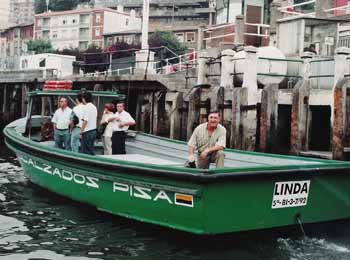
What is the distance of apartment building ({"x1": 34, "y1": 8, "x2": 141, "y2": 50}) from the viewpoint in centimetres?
8106

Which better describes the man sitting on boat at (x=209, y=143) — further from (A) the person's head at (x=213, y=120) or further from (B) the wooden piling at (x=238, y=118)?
(B) the wooden piling at (x=238, y=118)

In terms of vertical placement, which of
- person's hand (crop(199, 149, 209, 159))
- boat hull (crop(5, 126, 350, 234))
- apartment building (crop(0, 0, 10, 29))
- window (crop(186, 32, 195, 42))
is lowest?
boat hull (crop(5, 126, 350, 234))

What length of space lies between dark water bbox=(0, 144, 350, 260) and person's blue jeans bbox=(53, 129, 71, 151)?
197 cm

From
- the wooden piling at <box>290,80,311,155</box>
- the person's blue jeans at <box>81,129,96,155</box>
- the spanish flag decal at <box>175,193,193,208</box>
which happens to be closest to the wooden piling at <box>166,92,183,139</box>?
the wooden piling at <box>290,80,311,155</box>

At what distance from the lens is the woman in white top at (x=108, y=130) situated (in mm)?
11828

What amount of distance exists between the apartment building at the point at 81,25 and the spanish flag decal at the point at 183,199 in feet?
236

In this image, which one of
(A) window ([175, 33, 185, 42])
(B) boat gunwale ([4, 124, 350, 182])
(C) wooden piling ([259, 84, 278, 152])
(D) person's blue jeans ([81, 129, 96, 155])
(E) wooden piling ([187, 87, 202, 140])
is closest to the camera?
(B) boat gunwale ([4, 124, 350, 182])

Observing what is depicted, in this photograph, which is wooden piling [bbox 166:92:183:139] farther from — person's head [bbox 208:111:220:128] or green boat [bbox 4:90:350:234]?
person's head [bbox 208:111:220:128]

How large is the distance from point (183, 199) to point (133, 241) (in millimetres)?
1133

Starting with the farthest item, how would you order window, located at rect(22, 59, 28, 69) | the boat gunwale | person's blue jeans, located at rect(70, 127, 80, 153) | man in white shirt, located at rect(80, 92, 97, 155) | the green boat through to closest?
window, located at rect(22, 59, 28, 69) < person's blue jeans, located at rect(70, 127, 80, 153) < man in white shirt, located at rect(80, 92, 97, 155) < the green boat < the boat gunwale

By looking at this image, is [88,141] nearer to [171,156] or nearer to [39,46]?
[171,156]

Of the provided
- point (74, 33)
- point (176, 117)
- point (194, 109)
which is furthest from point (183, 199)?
point (74, 33)

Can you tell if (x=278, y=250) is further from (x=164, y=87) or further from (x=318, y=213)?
(x=164, y=87)

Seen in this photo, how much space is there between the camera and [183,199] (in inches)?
322
